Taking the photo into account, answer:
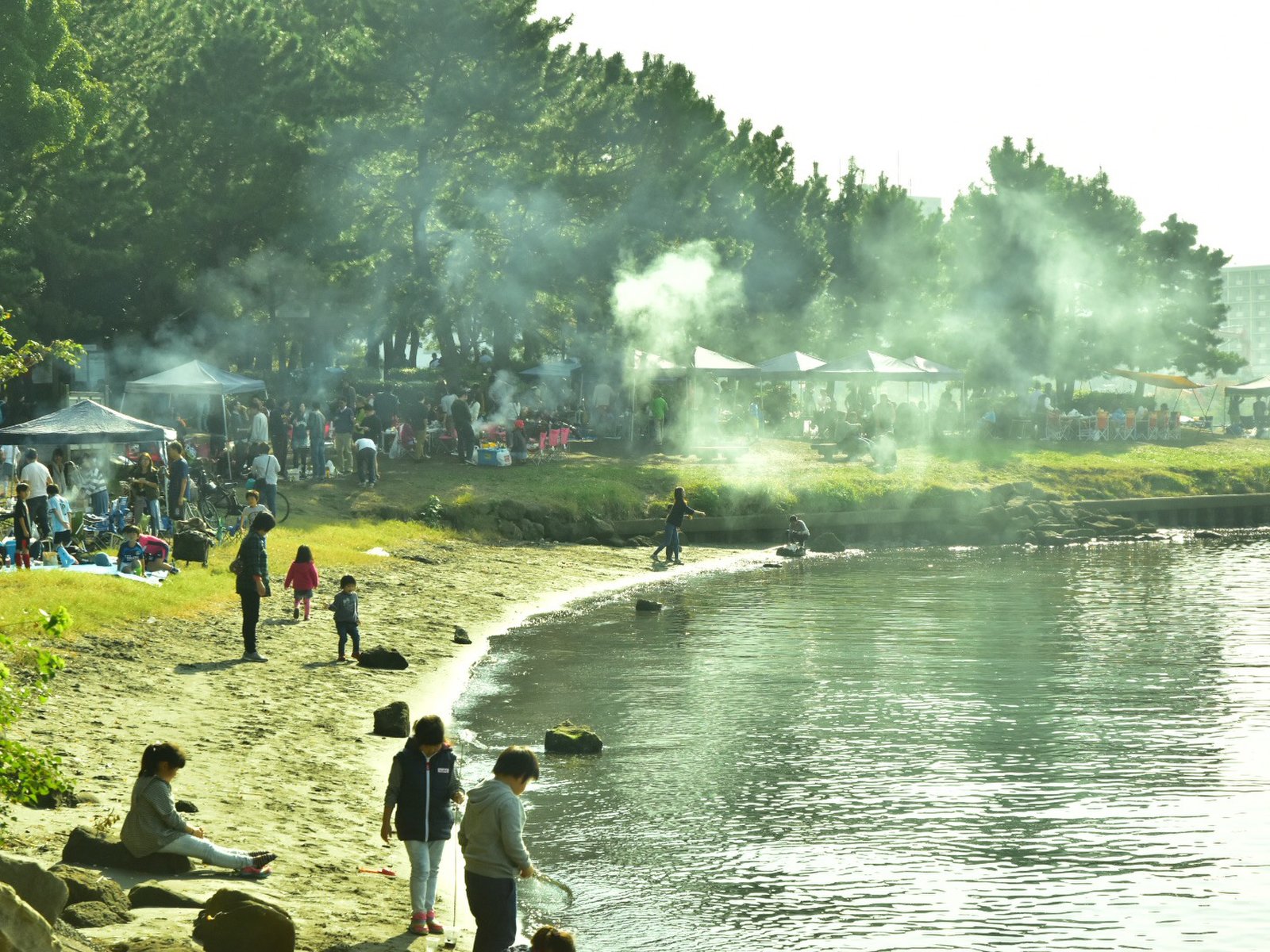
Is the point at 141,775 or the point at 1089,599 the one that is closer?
the point at 141,775

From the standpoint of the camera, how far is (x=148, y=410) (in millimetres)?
46469

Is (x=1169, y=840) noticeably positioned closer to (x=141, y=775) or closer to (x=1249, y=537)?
(x=141, y=775)

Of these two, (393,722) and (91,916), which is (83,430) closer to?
(393,722)

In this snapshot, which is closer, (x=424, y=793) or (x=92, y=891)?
(x=92, y=891)

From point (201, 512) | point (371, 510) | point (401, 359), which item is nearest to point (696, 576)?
point (371, 510)

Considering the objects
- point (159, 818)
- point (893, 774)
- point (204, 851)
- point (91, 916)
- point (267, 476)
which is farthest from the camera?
point (267, 476)

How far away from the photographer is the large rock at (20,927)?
25.9 feet

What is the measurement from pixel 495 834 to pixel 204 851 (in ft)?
11.1

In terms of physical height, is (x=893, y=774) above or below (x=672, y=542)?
below

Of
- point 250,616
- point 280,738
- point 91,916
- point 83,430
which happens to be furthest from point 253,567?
point 91,916

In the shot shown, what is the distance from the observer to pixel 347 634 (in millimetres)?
23562

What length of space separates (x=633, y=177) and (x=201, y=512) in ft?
92.4

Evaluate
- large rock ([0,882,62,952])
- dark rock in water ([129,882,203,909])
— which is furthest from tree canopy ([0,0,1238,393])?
large rock ([0,882,62,952])

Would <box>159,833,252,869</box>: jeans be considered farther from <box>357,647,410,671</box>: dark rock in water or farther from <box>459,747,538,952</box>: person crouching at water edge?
<box>357,647,410,671</box>: dark rock in water
